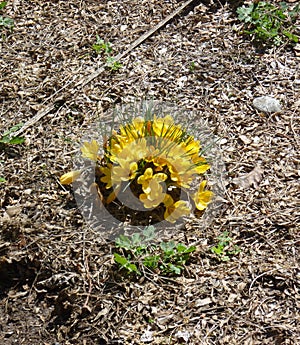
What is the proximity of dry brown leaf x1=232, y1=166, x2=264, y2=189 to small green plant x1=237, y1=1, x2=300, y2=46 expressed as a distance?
1121 mm

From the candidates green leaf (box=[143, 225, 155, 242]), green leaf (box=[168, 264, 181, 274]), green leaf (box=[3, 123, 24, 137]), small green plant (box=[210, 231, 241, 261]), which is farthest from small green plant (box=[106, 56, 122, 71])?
green leaf (box=[168, 264, 181, 274])

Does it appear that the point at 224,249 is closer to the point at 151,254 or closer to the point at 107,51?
the point at 151,254

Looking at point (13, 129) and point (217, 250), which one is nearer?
point (217, 250)

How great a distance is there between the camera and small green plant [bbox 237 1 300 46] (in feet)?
13.1

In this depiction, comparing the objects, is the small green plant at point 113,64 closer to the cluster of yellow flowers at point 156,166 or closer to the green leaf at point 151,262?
the cluster of yellow flowers at point 156,166

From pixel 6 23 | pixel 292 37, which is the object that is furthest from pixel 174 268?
pixel 6 23

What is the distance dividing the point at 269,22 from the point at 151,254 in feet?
→ 6.35

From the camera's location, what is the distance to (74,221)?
3.06m

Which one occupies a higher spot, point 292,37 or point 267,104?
point 292,37

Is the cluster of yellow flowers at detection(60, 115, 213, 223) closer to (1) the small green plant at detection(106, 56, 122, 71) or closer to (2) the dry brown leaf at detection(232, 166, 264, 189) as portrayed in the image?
(2) the dry brown leaf at detection(232, 166, 264, 189)

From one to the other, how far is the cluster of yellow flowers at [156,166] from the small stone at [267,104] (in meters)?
0.66

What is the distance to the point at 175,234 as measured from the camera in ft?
9.83

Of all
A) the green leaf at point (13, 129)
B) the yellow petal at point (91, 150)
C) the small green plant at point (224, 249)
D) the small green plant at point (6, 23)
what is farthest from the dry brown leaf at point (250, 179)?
the small green plant at point (6, 23)

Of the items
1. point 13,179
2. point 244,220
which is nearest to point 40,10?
point 13,179
